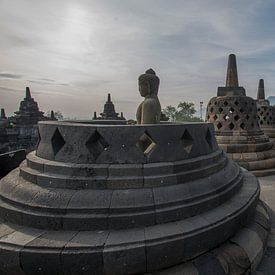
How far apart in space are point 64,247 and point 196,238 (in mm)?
1309

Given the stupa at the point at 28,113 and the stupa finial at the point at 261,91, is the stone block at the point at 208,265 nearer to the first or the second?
the stupa finial at the point at 261,91

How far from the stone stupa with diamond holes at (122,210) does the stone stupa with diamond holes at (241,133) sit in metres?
4.58

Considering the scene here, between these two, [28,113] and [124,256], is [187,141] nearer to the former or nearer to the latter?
[124,256]

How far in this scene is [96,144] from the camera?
3.07m

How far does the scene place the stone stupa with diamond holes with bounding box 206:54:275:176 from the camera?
7547mm

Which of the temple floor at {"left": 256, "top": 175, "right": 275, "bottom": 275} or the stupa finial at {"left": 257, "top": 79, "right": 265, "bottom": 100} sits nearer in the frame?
the temple floor at {"left": 256, "top": 175, "right": 275, "bottom": 275}

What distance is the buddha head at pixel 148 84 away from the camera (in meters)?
4.24

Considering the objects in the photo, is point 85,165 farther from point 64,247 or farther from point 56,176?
point 64,247

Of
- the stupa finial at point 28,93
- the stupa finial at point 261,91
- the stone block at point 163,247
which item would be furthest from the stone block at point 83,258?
the stupa finial at point 28,93

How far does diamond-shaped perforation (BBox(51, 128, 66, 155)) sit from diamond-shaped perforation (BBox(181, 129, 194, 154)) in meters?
1.61

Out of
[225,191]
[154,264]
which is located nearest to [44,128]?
[154,264]

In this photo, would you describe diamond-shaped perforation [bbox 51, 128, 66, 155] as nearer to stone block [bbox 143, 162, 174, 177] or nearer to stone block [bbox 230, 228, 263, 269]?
stone block [bbox 143, 162, 174, 177]

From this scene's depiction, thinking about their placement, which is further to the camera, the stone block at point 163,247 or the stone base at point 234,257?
the stone base at point 234,257

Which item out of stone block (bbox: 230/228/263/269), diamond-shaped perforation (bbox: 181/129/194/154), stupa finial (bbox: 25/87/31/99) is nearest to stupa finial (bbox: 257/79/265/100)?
diamond-shaped perforation (bbox: 181/129/194/154)
